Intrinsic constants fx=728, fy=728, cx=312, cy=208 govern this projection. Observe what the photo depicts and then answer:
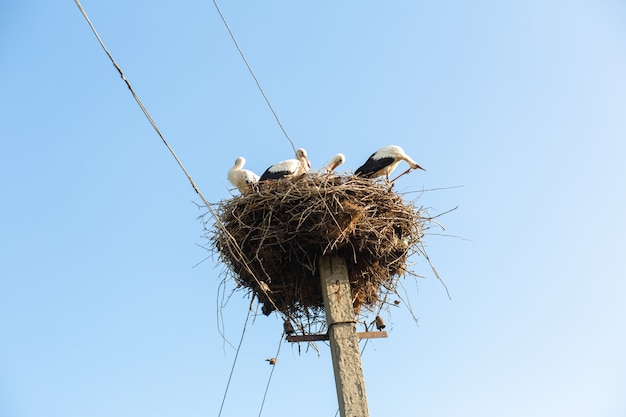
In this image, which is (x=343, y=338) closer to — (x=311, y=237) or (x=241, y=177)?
(x=311, y=237)

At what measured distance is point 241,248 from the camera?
241 inches

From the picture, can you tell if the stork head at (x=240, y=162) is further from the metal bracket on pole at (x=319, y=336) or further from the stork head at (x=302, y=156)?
the metal bracket on pole at (x=319, y=336)

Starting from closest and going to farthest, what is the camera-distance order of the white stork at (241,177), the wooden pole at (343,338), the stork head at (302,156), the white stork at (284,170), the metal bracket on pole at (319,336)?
1. the wooden pole at (343,338)
2. the metal bracket on pole at (319,336)
3. the white stork at (284,170)
4. the white stork at (241,177)
5. the stork head at (302,156)

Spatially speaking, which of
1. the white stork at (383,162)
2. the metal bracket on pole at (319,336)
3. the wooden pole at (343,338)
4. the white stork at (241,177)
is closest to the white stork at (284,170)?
the white stork at (241,177)

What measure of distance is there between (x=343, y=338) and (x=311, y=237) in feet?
3.28

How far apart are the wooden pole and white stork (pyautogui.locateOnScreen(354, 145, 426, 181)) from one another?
2310 mm

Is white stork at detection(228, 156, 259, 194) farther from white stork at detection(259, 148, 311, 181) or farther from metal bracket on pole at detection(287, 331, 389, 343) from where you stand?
metal bracket on pole at detection(287, 331, 389, 343)

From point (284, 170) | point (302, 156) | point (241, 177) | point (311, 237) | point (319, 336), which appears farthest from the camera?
point (302, 156)

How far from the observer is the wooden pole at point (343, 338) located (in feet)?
16.0

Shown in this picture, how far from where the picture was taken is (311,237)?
5.89 metres

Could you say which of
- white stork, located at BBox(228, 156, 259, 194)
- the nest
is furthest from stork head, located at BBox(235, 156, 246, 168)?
the nest

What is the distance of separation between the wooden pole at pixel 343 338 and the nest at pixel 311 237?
0.17 m

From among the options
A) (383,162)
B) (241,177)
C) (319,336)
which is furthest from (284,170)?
(319,336)

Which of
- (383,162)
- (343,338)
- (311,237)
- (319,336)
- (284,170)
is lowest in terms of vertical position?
(343,338)
